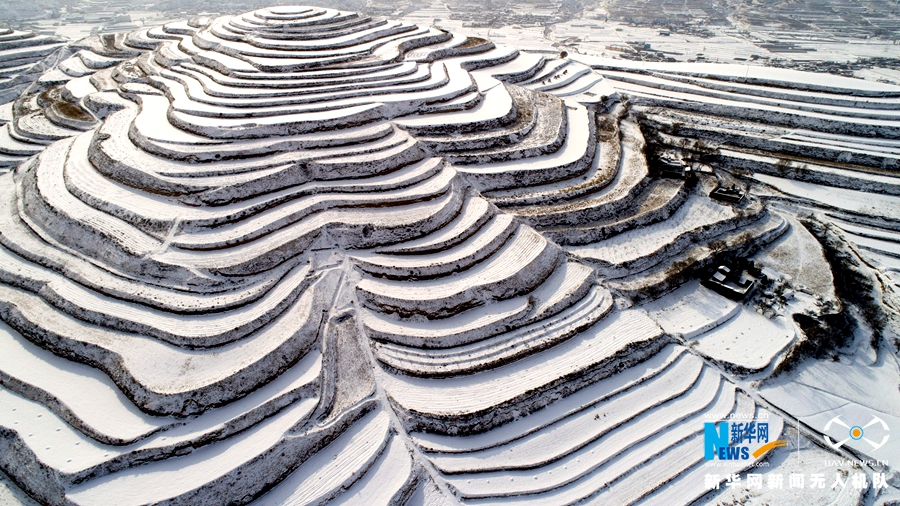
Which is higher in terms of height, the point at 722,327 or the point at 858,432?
the point at 722,327

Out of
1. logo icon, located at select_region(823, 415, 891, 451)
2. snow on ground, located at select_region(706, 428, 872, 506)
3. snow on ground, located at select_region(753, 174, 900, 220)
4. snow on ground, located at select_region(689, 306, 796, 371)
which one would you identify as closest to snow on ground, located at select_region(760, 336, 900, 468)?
logo icon, located at select_region(823, 415, 891, 451)

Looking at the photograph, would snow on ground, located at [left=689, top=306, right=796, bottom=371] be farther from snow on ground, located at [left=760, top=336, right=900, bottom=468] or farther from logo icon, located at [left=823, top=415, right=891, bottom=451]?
logo icon, located at [left=823, top=415, right=891, bottom=451]

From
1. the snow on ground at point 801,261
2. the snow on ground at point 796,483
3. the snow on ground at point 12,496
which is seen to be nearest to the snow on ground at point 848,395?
the snow on ground at point 796,483

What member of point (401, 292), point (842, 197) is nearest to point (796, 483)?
point (401, 292)

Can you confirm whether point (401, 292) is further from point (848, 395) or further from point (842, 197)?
point (842, 197)

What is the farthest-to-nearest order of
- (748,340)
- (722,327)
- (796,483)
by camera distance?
(722,327)
(748,340)
(796,483)

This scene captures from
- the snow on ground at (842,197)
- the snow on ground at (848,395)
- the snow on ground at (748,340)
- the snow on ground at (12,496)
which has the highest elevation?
the snow on ground at (842,197)

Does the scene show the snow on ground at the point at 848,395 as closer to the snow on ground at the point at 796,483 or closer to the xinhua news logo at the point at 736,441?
the snow on ground at the point at 796,483
